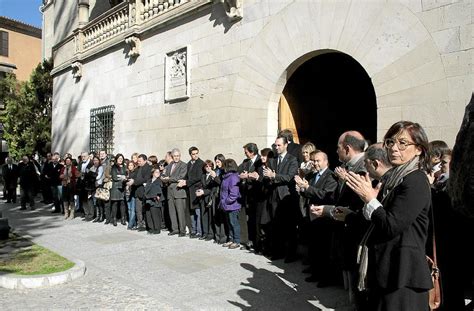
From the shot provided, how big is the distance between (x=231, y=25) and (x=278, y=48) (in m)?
1.51

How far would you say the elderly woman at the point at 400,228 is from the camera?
229 centimetres

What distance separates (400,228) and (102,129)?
39.9 ft

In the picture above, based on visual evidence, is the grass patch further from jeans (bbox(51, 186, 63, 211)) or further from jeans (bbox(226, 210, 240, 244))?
jeans (bbox(51, 186, 63, 211))

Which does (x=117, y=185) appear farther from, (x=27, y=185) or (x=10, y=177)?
(x=10, y=177)

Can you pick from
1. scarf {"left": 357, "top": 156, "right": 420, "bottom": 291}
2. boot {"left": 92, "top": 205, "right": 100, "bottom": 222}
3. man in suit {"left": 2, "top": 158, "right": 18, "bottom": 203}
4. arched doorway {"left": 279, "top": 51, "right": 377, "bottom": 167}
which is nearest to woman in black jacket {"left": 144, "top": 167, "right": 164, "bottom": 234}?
boot {"left": 92, "top": 205, "right": 100, "bottom": 222}

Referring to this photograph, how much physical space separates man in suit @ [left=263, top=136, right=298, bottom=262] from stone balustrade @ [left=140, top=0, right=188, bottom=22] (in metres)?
5.43

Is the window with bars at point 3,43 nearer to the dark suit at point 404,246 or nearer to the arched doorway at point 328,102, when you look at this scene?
the arched doorway at point 328,102

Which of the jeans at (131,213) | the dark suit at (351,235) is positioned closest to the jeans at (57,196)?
the jeans at (131,213)

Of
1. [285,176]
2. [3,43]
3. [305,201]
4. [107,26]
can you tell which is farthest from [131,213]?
[3,43]

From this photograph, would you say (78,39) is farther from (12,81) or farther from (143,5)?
(12,81)

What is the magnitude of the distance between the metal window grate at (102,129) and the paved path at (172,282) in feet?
17.2

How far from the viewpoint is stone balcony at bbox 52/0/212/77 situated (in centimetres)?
983

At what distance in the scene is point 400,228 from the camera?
229 centimetres

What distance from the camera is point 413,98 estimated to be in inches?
223
